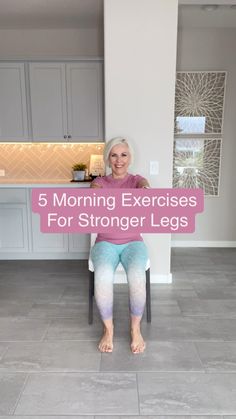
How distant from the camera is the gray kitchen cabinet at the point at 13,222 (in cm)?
348

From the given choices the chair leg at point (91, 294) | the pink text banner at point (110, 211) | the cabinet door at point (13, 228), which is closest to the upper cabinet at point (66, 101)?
the cabinet door at point (13, 228)

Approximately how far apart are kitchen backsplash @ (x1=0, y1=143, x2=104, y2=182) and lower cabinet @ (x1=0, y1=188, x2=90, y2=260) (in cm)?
59

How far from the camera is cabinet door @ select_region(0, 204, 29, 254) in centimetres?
352

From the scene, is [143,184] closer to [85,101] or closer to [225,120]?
[85,101]

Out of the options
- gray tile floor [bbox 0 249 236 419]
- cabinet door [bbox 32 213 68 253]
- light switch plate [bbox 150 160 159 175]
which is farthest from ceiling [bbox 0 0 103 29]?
gray tile floor [bbox 0 249 236 419]

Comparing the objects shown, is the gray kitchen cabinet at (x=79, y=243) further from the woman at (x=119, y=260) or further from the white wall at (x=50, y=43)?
the white wall at (x=50, y=43)

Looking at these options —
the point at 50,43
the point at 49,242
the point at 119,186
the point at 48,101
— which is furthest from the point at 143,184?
the point at 50,43

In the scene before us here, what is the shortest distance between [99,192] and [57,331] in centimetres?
105

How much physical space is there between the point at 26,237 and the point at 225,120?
9.01ft

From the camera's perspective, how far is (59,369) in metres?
1.79

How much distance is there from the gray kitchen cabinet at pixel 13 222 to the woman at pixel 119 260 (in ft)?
5.06

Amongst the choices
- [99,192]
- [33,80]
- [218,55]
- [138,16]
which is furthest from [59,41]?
[99,192]

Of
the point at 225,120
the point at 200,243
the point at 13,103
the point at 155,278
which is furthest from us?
the point at 200,243

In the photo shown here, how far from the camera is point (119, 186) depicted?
89.0 inches
